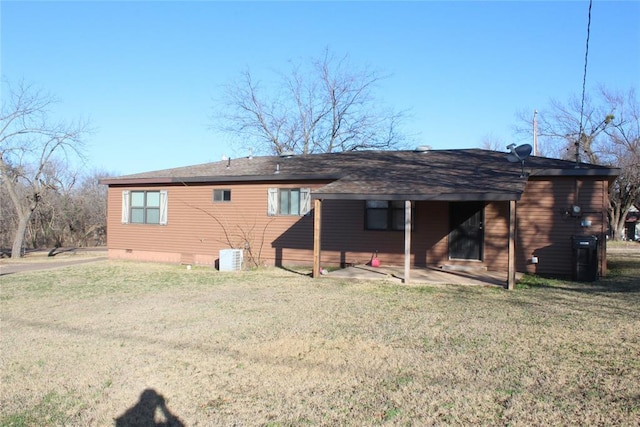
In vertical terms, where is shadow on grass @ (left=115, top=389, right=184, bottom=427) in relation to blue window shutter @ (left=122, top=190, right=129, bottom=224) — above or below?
below

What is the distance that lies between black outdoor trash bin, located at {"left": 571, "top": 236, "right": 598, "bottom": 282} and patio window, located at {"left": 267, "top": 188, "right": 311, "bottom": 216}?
21.7 feet

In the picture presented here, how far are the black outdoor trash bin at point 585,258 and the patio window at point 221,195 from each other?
9.23 meters

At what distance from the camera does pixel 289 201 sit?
43.8ft

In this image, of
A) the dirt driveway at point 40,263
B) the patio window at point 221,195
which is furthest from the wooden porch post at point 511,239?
the dirt driveway at point 40,263

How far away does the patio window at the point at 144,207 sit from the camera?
1499 cm

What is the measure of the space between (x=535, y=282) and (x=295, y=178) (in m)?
6.52

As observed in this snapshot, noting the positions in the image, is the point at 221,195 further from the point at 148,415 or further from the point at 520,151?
the point at 148,415

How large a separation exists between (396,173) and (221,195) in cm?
541

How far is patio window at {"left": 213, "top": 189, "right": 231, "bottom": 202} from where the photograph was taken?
555 inches

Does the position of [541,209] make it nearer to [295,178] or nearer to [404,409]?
[295,178]

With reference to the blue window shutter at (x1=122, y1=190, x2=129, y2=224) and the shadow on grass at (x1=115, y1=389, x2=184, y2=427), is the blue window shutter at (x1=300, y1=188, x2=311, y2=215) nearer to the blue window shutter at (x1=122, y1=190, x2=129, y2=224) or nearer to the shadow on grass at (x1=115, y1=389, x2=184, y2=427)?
the blue window shutter at (x1=122, y1=190, x2=129, y2=224)

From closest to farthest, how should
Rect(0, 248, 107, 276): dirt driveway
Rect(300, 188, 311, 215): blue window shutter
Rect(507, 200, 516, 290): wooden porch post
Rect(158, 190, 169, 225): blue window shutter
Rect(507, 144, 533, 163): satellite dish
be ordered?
Rect(507, 200, 516, 290): wooden porch post → Rect(507, 144, 533, 163): satellite dish → Rect(300, 188, 311, 215): blue window shutter → Rect(0, 248, 107, 276): dirt driveway → Rect(158, 190, 169, 225): blue window shutter

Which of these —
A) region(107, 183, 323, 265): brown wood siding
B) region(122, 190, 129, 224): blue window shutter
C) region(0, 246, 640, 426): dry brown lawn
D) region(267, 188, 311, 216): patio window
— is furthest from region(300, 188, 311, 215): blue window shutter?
region(122, 190, 129, 224): blue window shutter

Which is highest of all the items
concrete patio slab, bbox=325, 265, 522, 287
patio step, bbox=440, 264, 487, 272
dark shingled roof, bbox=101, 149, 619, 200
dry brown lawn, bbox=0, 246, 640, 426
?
dark shingled roof, bbox=101, 149, 619, 200
